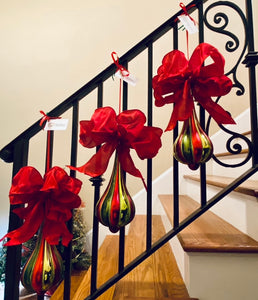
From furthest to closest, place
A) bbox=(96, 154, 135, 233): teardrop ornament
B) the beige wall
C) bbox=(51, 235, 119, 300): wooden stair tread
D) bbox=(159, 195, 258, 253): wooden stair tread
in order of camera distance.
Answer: the beige wall → bbox=(51, 235, 119, 300): wooden stair tread → bbox=(159, 195, 258, 253): wooden stair tread → bbox=(96, 154, 135, 233): teardrop ornament

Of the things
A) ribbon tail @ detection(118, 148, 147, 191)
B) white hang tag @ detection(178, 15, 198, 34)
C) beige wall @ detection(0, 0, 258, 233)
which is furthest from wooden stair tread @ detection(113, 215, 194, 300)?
beige wall @ detection(0, 0, 258, 233)

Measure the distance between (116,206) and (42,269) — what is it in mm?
315

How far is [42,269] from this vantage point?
0.64 meters

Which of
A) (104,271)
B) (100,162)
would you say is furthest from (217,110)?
(104,271)

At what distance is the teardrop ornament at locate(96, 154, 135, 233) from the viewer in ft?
2.05

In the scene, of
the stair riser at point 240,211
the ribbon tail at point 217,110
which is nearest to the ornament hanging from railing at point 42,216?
the ribbon tail at point 217,110

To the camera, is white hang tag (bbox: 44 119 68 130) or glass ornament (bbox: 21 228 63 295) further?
white hang tag (bbox: 44 119 68 130)

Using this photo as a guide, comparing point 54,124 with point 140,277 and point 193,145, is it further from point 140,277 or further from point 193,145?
point 140,277

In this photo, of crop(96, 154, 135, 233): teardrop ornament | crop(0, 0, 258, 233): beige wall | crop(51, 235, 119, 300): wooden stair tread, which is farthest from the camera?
→ crop(0, 0, 258, 233): beige wall

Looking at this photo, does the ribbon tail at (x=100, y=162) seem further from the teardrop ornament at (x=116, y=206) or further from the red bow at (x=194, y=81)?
the red bow at (x=194, y=81)

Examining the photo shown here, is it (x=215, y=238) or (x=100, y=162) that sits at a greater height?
(x=100, y=162)

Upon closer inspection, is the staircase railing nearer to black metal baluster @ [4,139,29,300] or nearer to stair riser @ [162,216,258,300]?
black metal baluster @ [4,139,29,300]

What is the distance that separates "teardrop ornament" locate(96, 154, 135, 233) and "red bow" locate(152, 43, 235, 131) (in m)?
0.26

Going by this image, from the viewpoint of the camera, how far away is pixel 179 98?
2.21ft
